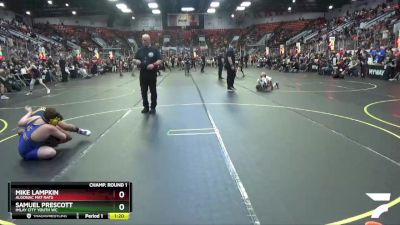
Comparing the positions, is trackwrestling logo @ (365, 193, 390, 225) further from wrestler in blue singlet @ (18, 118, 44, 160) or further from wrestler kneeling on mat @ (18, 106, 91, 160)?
wrestler in blue singlet @ (18, 118, 44, 160)

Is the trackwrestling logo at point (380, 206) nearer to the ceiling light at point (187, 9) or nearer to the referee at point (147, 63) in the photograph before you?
the referee at point (147, 63)

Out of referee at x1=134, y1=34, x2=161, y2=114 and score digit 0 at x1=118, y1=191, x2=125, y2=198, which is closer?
score digit 0 at x1=118, y1=191, x2=125, y2=198

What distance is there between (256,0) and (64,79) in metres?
22.6

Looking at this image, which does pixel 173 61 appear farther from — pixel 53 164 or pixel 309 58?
pixel 53 164

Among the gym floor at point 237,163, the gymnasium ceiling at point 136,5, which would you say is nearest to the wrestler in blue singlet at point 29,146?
the gym floor at point 237,163

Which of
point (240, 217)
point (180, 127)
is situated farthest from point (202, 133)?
point (240, 217)

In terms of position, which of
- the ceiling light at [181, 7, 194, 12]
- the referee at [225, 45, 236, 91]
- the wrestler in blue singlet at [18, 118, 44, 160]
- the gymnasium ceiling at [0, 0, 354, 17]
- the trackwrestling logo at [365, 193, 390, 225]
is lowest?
the trackwrestling logo at [365, 193, 390, 225]

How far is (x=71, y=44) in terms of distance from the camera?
43406 millimetres
